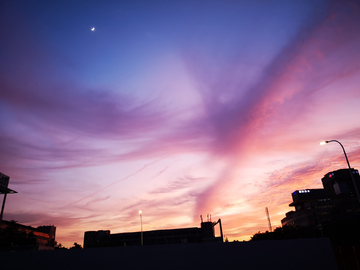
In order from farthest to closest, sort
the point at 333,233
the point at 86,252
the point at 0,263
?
1. the point at 333,233
2. the point at 86,252
3. the point at 0,263

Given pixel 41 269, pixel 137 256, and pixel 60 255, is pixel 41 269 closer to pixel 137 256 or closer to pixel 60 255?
pixel 60 255

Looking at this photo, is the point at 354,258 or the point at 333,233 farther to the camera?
the point at 333,233

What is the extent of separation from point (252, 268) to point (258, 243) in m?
1.71

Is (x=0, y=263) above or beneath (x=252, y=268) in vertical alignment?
above

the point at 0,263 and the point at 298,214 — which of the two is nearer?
the point at 0,263

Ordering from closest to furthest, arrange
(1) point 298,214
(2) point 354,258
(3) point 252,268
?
(3) point 252,268, (2) point 354,258, (1) point 298,214

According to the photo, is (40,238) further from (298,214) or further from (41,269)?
(41,269)

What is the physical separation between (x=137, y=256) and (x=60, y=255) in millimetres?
4206

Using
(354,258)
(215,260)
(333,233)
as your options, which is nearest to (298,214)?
(333,233)

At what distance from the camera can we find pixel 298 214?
168 m

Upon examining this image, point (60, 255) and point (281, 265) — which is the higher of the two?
point (60, 255)

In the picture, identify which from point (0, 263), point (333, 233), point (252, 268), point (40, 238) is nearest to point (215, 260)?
point (252, 268)

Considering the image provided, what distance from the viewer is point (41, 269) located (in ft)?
40.9

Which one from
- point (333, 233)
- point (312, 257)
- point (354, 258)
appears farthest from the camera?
point (333, 233)
